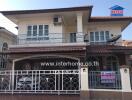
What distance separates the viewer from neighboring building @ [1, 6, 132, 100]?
11934mm

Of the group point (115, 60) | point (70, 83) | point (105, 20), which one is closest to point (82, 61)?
point (70, 83)

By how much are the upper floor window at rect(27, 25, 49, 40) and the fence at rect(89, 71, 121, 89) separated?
5879 mm

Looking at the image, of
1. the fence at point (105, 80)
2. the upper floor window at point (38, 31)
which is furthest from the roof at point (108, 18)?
the fence at point (105, 80)

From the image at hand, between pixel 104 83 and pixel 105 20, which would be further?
pixel 105 20

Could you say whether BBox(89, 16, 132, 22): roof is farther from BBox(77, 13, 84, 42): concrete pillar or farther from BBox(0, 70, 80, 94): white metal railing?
BBox(0, 70, 80, 94): white metal railing

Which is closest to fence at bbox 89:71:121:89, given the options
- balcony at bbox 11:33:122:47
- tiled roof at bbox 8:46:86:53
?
tiled roof at bbox 8:46:86:53

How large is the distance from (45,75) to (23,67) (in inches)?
187

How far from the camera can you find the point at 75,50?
568 inches

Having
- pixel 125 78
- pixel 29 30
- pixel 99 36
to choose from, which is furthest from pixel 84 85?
pixel 29 30

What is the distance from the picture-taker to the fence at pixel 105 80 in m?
12.2

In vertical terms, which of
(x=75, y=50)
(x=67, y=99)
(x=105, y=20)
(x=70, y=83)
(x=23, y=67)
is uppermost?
(x=105, y=20)

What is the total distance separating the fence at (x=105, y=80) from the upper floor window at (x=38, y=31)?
19.3ft

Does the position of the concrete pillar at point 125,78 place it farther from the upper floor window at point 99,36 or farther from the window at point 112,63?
the upper floor window at point 99,36

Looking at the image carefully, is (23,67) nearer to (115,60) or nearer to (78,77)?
(78,77)
